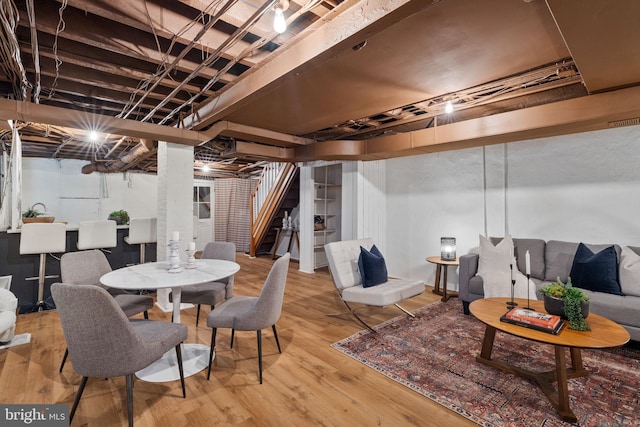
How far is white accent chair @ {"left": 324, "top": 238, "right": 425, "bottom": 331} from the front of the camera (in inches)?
124

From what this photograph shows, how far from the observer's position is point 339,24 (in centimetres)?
181

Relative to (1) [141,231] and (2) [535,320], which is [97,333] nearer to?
(2) [535,320]

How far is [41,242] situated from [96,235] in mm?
559

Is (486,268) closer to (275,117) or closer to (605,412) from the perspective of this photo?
(605,412)

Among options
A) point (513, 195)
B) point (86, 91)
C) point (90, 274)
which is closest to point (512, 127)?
point (513, 195)

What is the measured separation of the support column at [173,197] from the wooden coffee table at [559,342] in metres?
3.49

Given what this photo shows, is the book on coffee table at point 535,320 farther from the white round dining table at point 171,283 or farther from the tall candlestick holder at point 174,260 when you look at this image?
the tall candlestick holder at point 174,260

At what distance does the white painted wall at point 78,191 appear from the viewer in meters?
6.56

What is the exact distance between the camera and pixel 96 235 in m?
4.09

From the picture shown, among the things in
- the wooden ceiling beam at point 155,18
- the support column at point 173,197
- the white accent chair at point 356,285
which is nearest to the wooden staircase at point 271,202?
the support column at point 173,197

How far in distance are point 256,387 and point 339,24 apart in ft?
8.34

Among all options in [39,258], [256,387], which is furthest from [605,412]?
[39,258]

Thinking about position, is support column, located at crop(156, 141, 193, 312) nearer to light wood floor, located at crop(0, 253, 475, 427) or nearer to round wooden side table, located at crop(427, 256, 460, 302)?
light wood floor, located at crop(0, 253, 475, 427)

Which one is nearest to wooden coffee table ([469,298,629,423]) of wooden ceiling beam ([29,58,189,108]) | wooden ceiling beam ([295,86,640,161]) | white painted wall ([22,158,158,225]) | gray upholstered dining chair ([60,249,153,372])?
wooden ceiling beam ([295,86,640,161])
